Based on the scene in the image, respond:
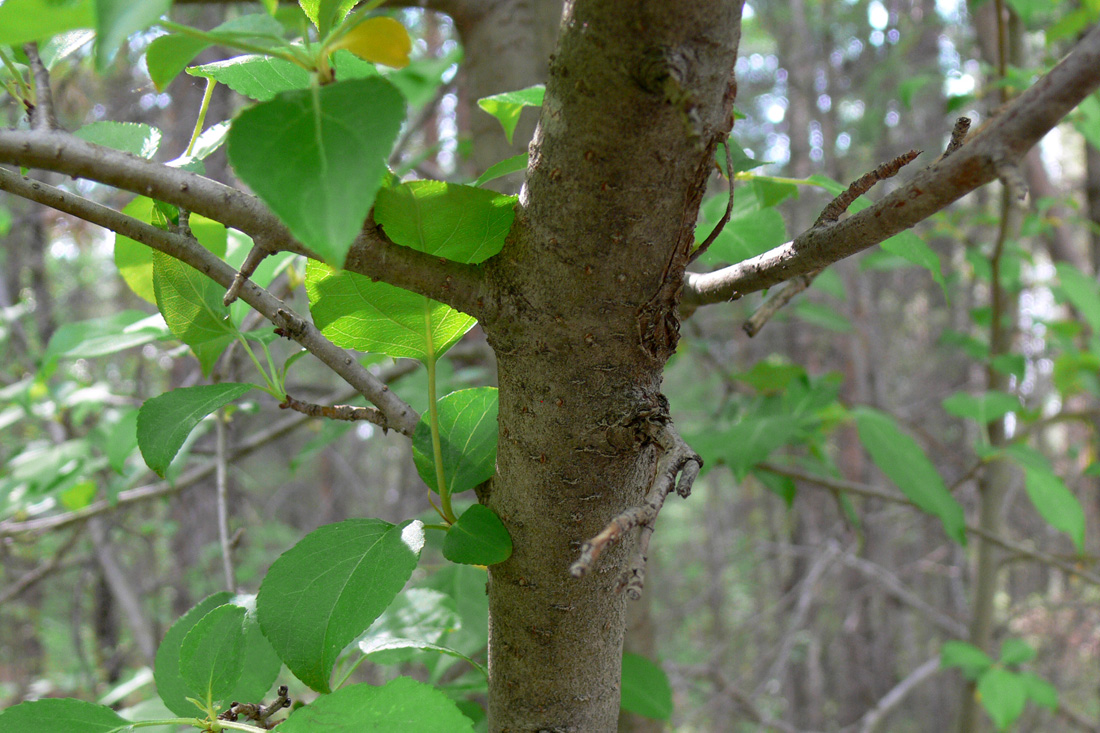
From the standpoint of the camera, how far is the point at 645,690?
0.88m

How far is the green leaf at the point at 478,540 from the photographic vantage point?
0.51 metres

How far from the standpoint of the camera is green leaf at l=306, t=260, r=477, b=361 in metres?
0.50

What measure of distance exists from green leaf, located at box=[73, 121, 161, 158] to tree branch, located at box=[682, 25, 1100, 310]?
1.52ft

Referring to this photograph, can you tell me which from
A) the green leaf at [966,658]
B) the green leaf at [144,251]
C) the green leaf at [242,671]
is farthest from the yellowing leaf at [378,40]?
the green leaf at [966,658]

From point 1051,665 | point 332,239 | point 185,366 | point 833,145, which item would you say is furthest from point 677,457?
point 1051,665

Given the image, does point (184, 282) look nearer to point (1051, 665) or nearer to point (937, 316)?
point (1051, 665)

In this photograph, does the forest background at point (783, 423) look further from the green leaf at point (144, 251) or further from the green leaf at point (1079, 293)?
the green leaf at point (144, 251)

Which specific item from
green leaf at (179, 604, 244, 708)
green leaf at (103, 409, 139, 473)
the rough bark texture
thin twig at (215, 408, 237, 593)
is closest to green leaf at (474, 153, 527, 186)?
the rough bark texture

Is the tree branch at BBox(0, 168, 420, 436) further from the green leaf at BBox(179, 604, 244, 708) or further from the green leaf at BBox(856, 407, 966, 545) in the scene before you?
the green leaf at BBox(856, 407, 966, 545)

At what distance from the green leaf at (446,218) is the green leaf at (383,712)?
0.30 meters

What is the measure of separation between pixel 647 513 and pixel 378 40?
28cm

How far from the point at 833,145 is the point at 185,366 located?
344 centimetres

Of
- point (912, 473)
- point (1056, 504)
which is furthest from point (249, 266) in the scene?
point (1056, 504)

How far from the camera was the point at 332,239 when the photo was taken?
300 millimetres
